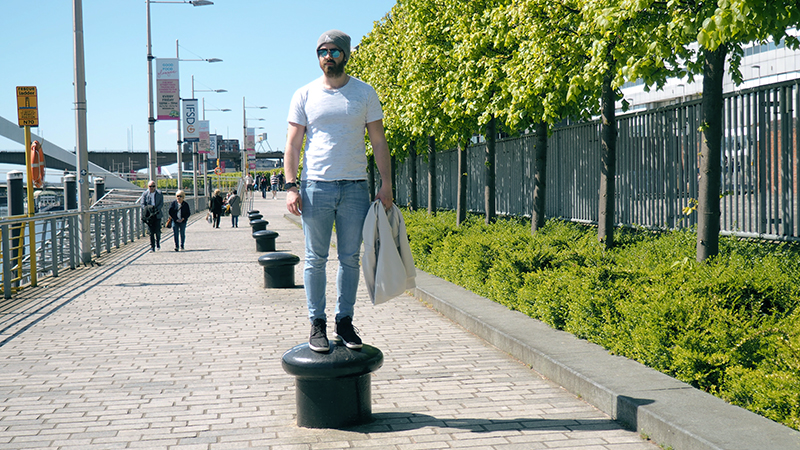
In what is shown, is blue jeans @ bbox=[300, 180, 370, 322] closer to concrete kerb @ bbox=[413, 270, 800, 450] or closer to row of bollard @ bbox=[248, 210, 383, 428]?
row of bollard @ bbox=[248, 210, 383, 428]

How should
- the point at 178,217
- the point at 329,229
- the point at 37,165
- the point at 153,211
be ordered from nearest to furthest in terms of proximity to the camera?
1. the point at 329,229
2. the point at 37,165
3. the point at 153,211
4. the point at 178,217

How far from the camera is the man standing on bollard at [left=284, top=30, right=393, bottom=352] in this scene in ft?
15.0

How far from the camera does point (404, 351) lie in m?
7.05

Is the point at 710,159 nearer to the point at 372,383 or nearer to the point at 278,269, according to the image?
the point at 372,383

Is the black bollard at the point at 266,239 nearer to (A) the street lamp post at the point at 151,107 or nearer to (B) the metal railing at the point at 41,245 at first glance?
(B) the metal railing at the point at 41,245

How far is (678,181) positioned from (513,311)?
4251mm

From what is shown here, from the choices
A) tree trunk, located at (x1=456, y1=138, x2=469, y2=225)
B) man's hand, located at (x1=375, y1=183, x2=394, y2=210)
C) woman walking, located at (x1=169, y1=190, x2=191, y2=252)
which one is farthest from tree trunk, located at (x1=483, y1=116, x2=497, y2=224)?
man's hand, located at (x1=375, y1=183, x2=394, y2=210)

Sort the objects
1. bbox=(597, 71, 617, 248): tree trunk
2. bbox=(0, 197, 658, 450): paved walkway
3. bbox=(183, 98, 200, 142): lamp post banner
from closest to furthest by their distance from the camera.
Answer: bbox=(0, 197, 658, 450): paved walkway < bbox=(597, 71, 617, 248): tree trunk < bbox=(183, 98, 200, 142): lamp post banner

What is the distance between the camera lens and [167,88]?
27.2 m

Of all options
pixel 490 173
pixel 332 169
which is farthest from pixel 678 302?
pixel 490 173

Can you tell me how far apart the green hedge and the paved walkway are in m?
0.68

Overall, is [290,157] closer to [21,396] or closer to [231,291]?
[21,396]

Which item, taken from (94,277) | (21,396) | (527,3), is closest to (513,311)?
(527,3)

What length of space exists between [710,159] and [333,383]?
446cm
